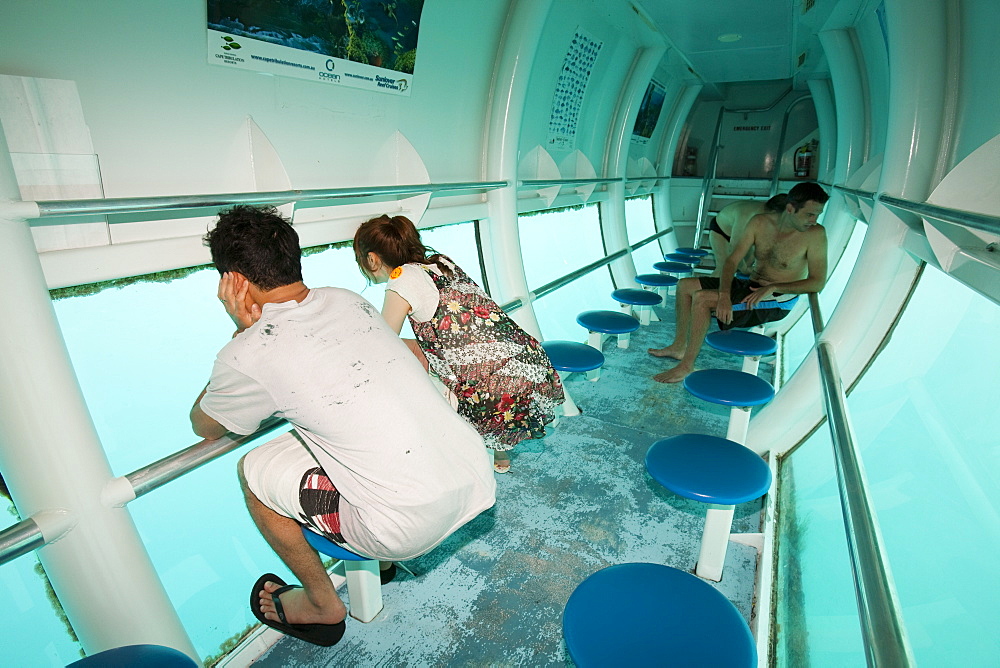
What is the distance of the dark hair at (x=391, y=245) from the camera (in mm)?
2152

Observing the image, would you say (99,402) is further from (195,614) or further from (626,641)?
(626,641)

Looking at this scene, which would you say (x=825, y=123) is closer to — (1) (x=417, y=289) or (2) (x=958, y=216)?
(2) (x=958, y=216)

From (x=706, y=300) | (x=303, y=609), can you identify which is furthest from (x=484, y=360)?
(x=706, y=300)

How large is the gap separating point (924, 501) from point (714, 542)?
79 centimetres

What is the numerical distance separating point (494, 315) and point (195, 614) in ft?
5.06

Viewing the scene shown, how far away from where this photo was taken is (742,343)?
3.45 metres

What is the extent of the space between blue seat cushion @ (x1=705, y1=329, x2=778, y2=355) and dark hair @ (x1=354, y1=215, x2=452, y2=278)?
2.11 metres

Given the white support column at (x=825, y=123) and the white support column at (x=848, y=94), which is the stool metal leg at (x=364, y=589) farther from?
the white support column at (x=825, y=123)

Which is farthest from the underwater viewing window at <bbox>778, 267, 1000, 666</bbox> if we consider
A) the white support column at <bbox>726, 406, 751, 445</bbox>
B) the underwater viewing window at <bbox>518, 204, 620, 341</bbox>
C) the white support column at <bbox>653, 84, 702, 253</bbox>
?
the white support column at <bbox>653, 84, 702, 253</bbox>

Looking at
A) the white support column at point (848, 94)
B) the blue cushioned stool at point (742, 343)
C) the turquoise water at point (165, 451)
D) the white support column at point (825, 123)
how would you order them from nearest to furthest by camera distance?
the turquoise water at point (165, 451)
the blue cushioned stool at point (742, 343)
the white support column at point (848, 94)
the white support column at point (825, 123)

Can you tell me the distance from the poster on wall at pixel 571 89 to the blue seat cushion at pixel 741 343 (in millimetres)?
2083

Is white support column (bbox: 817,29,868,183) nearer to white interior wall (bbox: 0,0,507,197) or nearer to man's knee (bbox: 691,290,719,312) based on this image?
man's knee (bbox: 691,290,719,312)

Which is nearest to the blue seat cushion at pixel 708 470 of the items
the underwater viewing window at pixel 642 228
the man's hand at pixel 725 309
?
the man's hand at pixel 725 309

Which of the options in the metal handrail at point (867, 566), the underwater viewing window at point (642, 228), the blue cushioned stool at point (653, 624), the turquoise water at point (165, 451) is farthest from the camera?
the underwater viewing window at point (642, 228)
